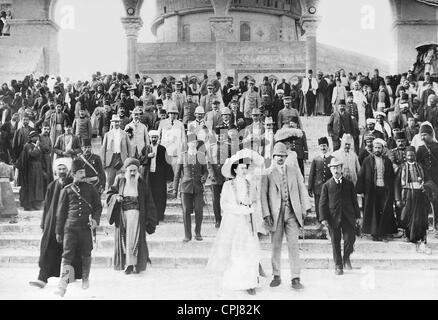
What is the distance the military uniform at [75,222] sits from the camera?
756 centimetres

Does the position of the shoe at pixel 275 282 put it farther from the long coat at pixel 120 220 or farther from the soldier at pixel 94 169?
the soldier at pixel 94 169

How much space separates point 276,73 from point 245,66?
1.27 m

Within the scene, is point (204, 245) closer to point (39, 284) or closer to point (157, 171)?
point (157, 171)

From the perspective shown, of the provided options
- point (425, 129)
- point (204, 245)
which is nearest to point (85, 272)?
point (204, 245)

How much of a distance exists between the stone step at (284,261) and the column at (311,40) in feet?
54.7

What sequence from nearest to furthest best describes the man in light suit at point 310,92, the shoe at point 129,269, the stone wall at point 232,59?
the shoe at point 129,269
the man in light suit at point 310,92
the stone wall at point 232,59

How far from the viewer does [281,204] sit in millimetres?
7973

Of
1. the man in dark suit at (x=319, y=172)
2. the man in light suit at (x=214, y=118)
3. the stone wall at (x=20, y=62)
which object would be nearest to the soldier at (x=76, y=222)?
the man in dark suit at (x=319, y=172)

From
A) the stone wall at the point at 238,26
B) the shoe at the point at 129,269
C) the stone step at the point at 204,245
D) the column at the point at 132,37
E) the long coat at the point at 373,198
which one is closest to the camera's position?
the shoe at the point at 129,269

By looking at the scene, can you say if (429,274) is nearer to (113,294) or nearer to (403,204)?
(403,204)

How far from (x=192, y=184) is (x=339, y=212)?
230 cm

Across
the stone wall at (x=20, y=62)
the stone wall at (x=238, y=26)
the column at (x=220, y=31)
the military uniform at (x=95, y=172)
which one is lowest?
the military uniform at (x=95, y=172)

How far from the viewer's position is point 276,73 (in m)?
26.5

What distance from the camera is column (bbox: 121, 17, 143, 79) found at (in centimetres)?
2534
